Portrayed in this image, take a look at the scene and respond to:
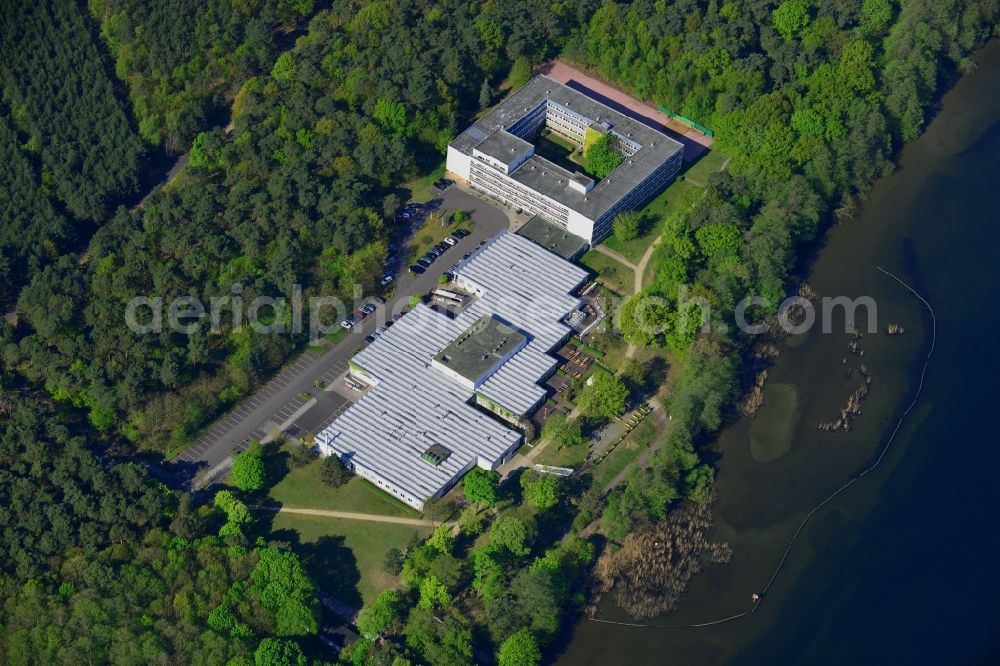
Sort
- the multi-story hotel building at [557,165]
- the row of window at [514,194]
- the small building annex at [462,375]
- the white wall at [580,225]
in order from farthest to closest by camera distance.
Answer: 1. the row of window at [514,194]
2. the multi-story hotel building at [557,165]
3. the white wall at [580,225]
4. the small building annex at [462,375]

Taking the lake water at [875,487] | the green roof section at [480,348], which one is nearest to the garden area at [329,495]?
the green roof section at [480,348]

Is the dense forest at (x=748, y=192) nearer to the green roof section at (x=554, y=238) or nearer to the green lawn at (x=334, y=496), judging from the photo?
the green roof section at (x=554, y=238)

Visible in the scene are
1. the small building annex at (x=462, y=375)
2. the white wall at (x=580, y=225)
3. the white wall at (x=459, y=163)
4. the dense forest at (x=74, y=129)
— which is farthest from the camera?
→ the white wall at (x=459, y=163)

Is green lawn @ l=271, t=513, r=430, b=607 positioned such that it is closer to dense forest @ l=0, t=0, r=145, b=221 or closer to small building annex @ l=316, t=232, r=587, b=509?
small building annex @ l=316, t=232, r=587, b=509

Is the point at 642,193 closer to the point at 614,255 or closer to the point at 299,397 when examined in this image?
the point at 614,255

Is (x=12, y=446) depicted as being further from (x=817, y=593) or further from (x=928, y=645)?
(x=928, y=645)
